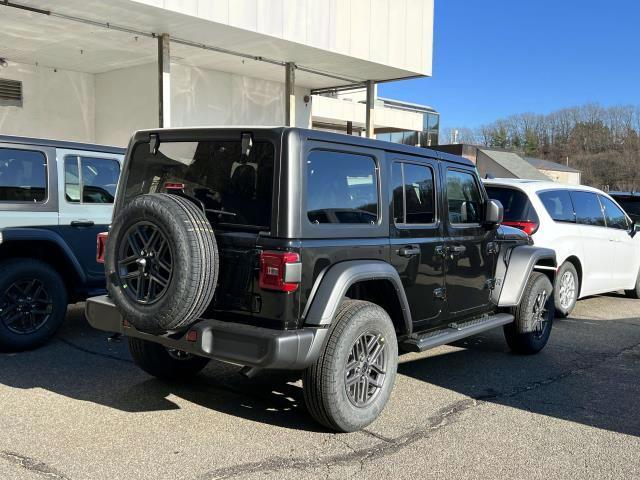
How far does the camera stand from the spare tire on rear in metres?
3.57

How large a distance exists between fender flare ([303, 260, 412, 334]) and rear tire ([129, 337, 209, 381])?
156 cm

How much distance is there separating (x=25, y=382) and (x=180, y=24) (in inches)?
334

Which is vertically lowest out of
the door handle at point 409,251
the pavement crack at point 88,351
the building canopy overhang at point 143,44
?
the pavement crack at point 88,351

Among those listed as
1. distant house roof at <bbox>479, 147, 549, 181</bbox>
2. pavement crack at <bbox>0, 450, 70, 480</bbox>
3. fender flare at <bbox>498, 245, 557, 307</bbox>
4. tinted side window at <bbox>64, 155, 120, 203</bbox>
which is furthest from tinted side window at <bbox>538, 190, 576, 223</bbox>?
distant house roof at <bbox>479, 147, 549, 181</bbox>

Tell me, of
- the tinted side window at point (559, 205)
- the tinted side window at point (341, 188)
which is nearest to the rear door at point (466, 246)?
the tinted side window at point (341, 188)

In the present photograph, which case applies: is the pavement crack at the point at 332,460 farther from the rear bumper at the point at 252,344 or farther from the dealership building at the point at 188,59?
the dealership building at the point at 188,59

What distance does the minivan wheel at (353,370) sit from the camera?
3791mm

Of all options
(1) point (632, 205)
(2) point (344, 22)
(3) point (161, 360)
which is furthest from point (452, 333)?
(2) point (344, 22)

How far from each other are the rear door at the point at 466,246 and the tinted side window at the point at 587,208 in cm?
310

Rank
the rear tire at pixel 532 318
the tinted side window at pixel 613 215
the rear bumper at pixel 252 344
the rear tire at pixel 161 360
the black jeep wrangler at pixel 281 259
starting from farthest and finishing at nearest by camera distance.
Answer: the tinted side window at pixel 613 215 < the rear tire at pixel 532 318 < the rear tire at pixel 161 360 < the black jeep wrangler at pixel 281 259 < the rear bumper at pixel 252 344

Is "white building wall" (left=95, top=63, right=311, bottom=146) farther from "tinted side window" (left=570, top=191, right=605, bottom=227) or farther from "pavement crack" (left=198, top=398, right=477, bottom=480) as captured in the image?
"pavement crack" (left=198, top=398, right=477, bottom=480)

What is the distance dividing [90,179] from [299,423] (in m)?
3.65

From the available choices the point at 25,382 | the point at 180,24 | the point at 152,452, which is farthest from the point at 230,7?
the point at 152,452

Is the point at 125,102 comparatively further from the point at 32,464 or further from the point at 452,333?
the point at 32,464
